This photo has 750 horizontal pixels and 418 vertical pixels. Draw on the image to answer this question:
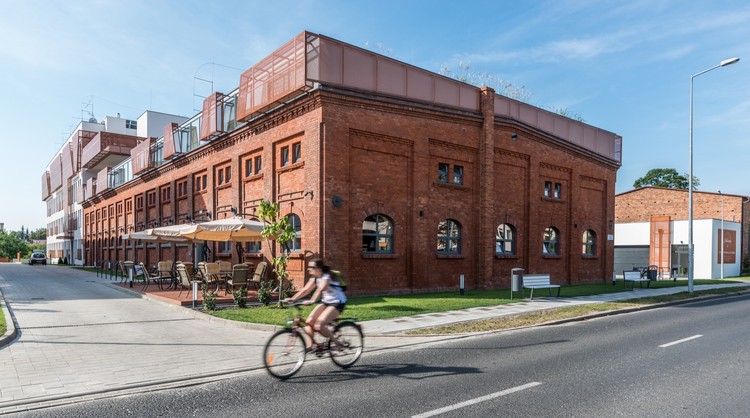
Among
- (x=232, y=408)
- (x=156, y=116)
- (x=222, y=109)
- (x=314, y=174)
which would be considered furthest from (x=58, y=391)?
(x=156, y=116)

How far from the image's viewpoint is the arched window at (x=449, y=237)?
780 inches

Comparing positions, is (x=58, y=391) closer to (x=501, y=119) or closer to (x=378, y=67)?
(x=378, y=67)

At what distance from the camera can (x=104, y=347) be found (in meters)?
9.38

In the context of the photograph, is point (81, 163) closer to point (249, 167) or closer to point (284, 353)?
point (249, 167)

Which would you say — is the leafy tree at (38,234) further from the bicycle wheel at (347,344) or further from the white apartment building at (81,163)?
the bicycle wheel at (347,344)

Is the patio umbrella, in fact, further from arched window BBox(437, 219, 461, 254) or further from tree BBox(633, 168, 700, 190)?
tree BBox(633, 168, 700, 190)

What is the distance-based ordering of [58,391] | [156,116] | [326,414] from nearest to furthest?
[326,414]
[58,391]
[156,116]

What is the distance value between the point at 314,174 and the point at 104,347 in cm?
883

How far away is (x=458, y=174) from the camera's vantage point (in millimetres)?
20578

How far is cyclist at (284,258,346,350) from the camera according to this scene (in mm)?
7539

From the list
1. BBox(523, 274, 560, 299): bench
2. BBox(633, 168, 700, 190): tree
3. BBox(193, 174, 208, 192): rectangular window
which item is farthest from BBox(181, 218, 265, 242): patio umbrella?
BBox(633, 168, 700, 190): tree

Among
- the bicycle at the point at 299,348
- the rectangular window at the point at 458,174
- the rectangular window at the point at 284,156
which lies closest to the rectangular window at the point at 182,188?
the rectangular window at the point at 284,156

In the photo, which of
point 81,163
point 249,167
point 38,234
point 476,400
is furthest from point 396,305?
point 38,234

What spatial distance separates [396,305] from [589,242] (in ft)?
55.9
